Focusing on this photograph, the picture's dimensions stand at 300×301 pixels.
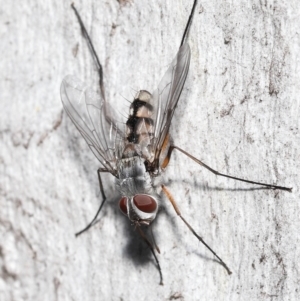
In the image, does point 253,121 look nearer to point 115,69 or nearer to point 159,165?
point 159,165

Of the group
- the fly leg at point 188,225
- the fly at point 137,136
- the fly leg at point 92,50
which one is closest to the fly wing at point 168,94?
the fly at point 137,136

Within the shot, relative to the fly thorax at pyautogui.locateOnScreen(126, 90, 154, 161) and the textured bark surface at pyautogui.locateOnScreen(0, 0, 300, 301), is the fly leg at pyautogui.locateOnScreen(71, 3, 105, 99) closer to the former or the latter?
the textured bark surface at pyautogui.locateOnScreen(0, 0, 300, 301)

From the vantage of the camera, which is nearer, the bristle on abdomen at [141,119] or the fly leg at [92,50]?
the bristle on abdomen at [141,119]

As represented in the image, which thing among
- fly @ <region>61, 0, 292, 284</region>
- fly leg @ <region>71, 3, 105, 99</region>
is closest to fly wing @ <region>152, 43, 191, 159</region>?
fly @ <region>61, 0, 292, 284</region>

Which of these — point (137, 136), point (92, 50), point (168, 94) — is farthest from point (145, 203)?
point (92, 50)

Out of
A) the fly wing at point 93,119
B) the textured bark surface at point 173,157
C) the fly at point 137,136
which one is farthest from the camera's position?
the fly wing at point 93,119

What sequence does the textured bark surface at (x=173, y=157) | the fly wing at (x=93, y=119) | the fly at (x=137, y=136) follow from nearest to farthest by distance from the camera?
the textured bark surface at (x=173, y=157) → the fly at (x=137, y=136) → the fly wing at (x=93, y=119)

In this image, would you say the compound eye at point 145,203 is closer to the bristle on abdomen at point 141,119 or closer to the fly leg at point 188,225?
the fly leg at point 188,225
